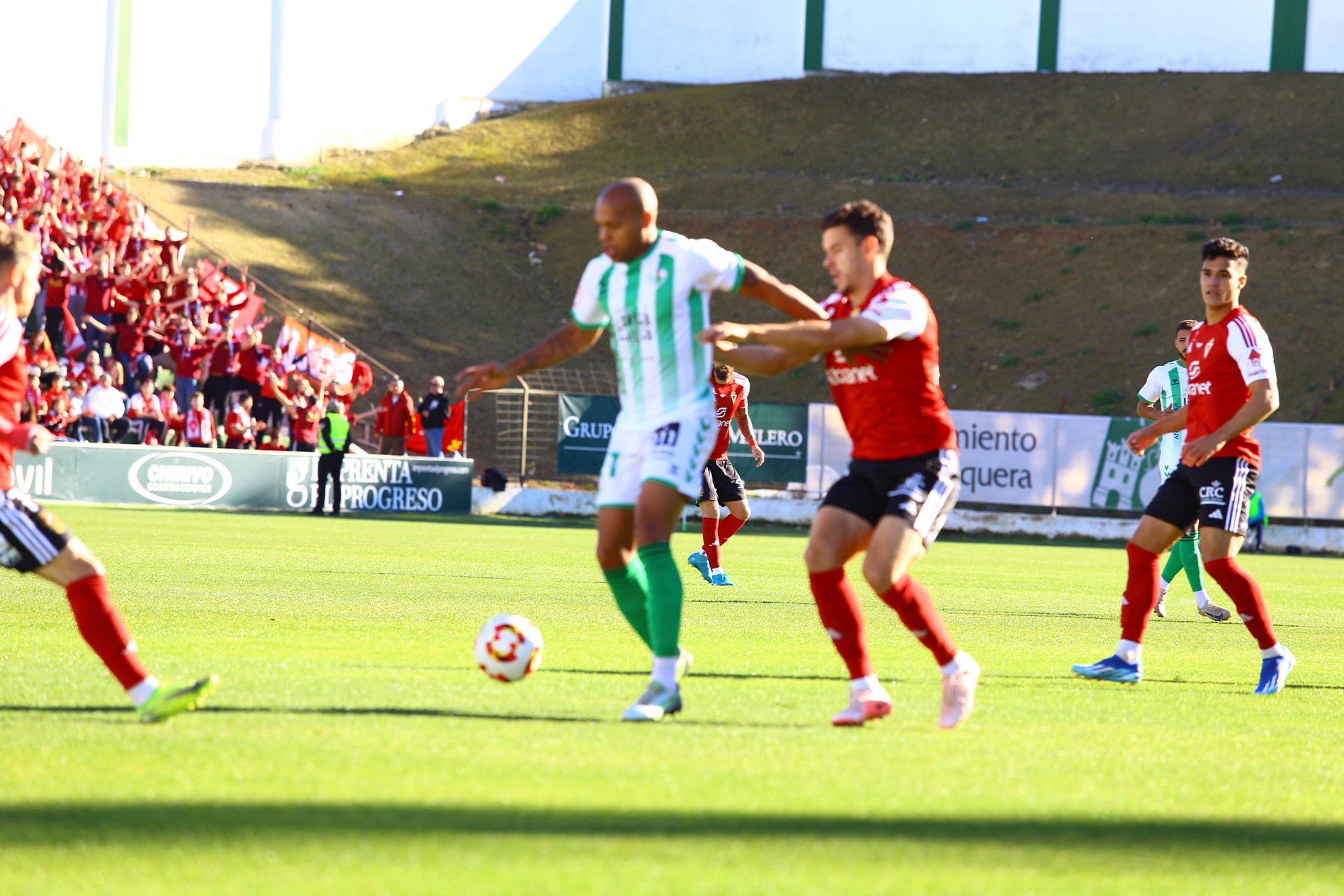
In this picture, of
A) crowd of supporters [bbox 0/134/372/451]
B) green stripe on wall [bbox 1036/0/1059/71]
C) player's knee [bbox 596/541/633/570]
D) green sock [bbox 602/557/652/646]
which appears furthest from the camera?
green stripe on wall [bbox 1036/0/1059/71]

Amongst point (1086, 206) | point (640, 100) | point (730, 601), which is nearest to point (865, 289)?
point (730, 601)

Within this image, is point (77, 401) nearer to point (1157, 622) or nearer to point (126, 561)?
point (126, 561)

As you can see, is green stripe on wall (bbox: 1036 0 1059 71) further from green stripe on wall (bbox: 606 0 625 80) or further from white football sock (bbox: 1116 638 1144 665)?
white football sock (bbox: 1116 638 1144 665)

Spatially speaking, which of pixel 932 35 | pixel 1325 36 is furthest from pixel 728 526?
pixel 1325 36

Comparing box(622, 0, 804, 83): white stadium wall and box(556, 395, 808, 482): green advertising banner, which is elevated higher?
box(622, 0, 804, 83): white stadium wall

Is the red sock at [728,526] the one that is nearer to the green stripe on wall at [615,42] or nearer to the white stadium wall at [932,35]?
the white stadium wall at [932,35]

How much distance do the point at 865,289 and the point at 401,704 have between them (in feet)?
8.68

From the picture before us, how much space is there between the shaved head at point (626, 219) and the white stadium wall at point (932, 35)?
54.9m

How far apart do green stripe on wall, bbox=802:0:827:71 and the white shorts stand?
5576 cm

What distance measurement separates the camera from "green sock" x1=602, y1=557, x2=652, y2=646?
6910 mm

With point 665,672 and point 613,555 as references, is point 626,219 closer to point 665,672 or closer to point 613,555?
point 613,555

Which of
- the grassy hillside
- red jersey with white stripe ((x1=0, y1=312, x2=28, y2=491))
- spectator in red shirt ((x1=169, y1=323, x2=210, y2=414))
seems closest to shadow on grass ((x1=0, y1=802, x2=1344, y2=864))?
red jersey with white stripe ((x1=0, y1=312, x2=28, y2=491))

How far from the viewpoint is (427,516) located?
29.2 metres

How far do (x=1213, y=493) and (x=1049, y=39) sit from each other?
177 ft
